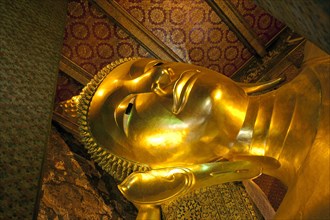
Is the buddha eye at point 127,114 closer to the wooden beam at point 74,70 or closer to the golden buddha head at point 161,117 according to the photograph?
the golden buddha head at point 161,117

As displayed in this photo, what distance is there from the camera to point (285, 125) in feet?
3.99

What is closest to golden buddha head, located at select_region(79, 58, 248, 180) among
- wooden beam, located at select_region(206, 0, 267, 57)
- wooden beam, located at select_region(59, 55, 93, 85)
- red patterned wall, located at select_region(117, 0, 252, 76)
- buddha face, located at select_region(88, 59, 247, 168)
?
buddha face, located at select_region(88, 59, 247, 168)

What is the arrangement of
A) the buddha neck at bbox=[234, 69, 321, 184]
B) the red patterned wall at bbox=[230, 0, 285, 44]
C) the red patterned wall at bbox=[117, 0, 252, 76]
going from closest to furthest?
the buddha neck at bbox=[234, 69, 321, 184], the red patterned wall at bbox=[117, 0, 252, 76], the red patterned wall at bbox=[230, 0, 285, 44]

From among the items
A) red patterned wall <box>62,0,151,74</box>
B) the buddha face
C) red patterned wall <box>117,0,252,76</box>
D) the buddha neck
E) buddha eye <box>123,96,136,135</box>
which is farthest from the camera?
red patterned wall <box>117,0,252,76</box>

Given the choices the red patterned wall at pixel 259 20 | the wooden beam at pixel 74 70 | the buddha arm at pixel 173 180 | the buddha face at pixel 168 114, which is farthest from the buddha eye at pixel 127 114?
the red patterned wall at pixel 259 20

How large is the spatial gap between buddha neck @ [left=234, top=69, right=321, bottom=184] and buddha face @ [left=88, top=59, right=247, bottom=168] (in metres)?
0.05

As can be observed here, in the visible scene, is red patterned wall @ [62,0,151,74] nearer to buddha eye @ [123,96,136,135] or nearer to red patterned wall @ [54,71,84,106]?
red patterned wall @ [54,71,84,106]

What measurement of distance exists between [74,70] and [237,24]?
1.11 metres

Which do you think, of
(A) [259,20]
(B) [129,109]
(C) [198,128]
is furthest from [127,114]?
(A) [259,20]

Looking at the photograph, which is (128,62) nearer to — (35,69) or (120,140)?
(120,140)

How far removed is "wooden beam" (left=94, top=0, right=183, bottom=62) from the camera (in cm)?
228

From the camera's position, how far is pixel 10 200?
847mm

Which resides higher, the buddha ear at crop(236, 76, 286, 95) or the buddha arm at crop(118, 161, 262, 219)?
the buddha ear at crop(236, 76, 286, 95)

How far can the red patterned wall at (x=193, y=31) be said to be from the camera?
2.41 meters
